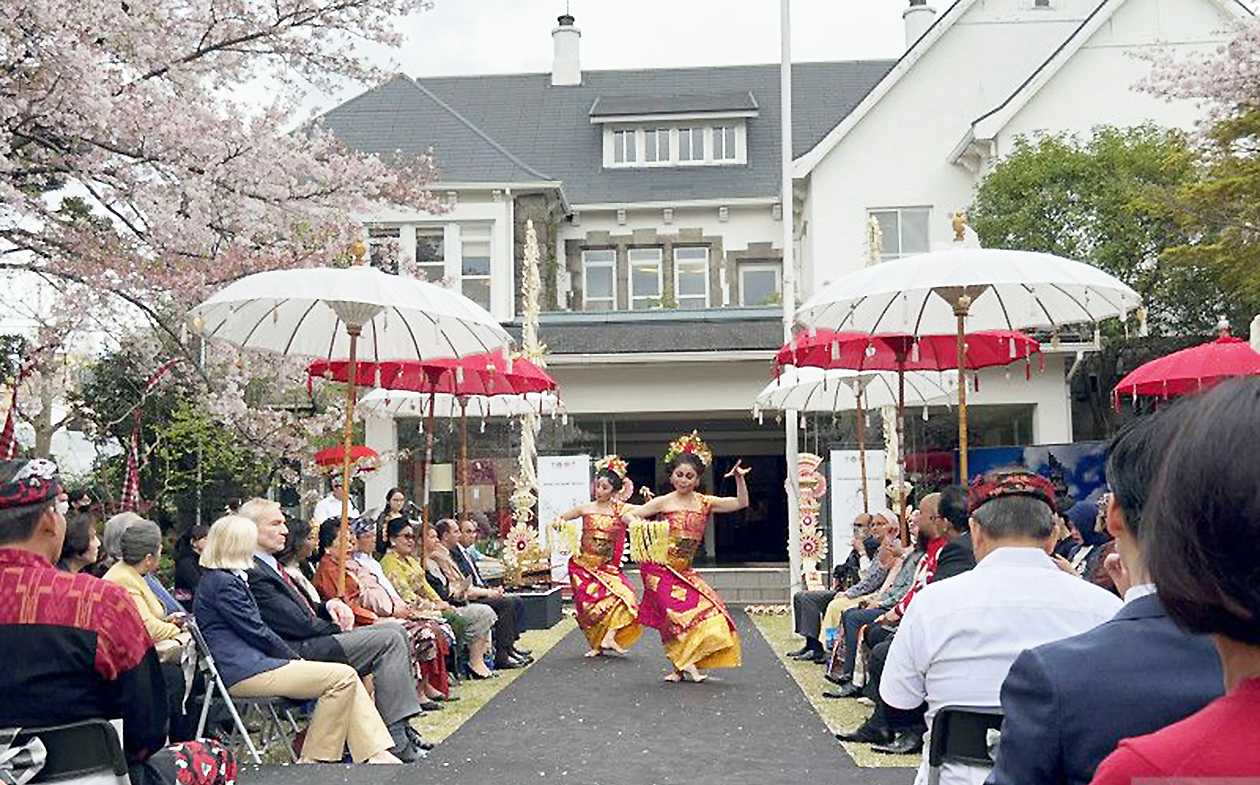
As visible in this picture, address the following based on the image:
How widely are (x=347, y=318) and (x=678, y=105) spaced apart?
2292cm

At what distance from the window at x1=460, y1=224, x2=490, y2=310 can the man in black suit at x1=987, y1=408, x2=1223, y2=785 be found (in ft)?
81.0

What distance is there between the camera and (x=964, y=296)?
852cm

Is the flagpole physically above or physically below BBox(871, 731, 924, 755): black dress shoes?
above

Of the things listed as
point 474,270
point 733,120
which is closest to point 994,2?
point 733,120

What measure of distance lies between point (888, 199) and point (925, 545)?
17633 millimetres

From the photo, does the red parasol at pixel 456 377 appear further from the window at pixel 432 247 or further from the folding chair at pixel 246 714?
the window at pixel 432 247

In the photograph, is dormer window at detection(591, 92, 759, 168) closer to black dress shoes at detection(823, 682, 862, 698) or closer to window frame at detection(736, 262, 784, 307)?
window frame at detection(736, 262, 784, 307)

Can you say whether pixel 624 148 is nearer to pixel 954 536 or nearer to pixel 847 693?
pixel 847 693

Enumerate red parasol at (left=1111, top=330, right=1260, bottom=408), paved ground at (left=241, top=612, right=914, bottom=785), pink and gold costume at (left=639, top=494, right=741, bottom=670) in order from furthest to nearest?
pink and gold costume at (left=639, top=494, right=741, bottom=670) → red parasol at (left=1111, top=330, right=1260, bottom=408) → paved ground at (left=241, top=612, right=914, bottom=785)

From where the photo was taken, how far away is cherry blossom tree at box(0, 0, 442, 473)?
32.4 feet

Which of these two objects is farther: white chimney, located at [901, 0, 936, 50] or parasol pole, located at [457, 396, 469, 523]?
white chimney, located at [901, 0, 936, 50]

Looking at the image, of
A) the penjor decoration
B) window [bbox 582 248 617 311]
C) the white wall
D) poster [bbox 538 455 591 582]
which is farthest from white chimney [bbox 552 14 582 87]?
the penjor decoration

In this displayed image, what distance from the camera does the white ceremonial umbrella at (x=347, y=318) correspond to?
8.17 meters

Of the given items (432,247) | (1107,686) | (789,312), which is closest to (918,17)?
(432,247)
